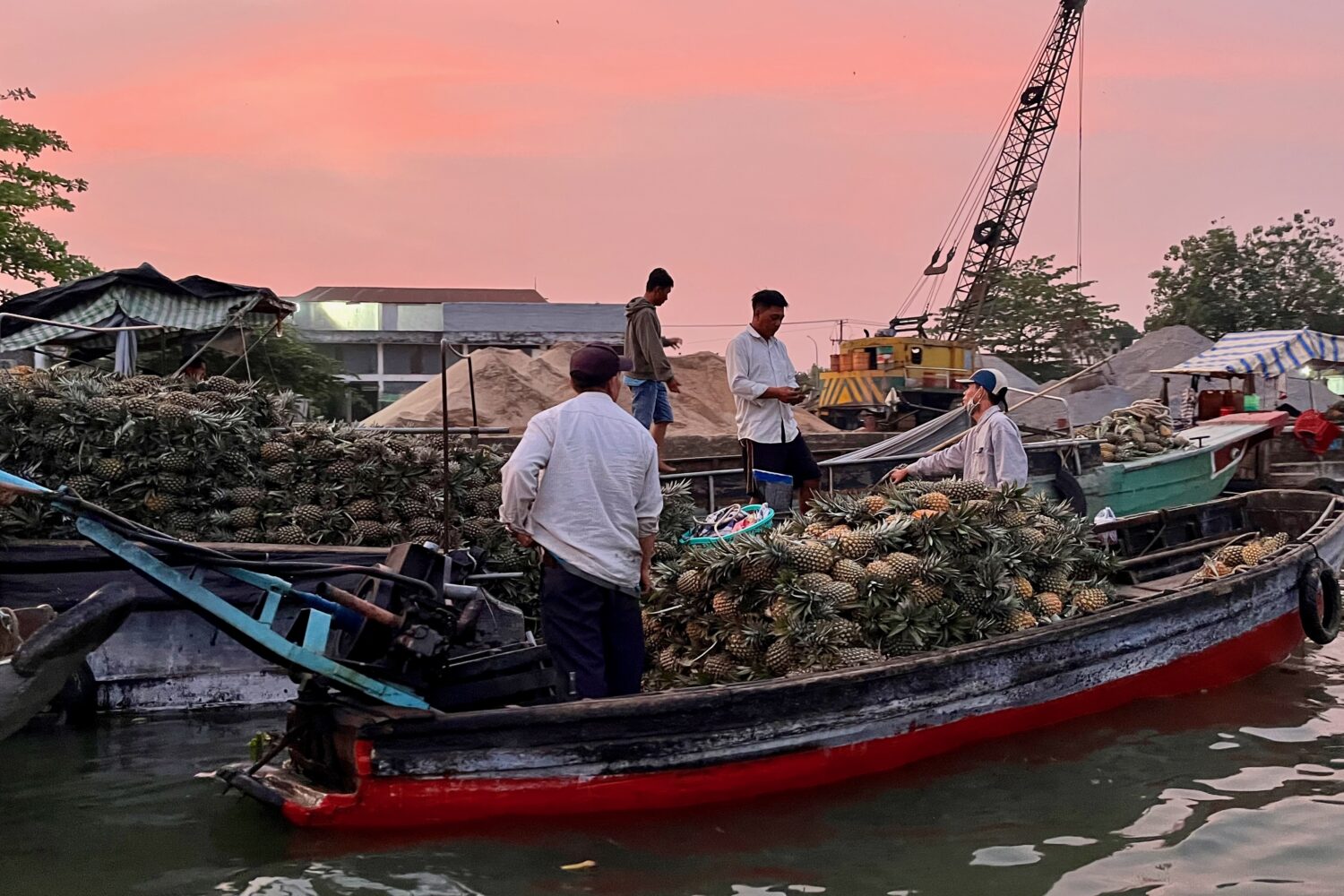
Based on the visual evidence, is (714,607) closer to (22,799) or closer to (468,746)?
(468,746)

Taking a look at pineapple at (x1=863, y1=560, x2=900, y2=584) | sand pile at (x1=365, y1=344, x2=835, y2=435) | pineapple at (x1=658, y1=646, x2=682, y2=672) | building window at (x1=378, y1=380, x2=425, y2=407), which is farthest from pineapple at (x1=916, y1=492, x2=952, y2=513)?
building window at (x1=378, y1=380, x2=425, y2=407)

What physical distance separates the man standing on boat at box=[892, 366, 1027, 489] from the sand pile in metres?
8.68

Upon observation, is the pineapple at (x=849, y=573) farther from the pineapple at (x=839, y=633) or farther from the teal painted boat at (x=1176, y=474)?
the teal painted boat at (x=1176, y=474)

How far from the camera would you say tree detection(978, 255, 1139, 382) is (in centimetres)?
3622

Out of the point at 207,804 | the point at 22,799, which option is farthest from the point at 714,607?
the point at 22,799

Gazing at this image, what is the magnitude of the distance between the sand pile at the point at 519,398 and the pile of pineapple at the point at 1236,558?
30.9 ft

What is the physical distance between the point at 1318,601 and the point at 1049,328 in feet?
101

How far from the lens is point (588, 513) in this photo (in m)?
4.71

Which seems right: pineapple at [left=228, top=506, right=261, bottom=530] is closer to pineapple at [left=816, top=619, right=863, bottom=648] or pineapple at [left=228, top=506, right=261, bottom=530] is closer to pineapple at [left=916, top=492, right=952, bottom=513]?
pineapple at [left=816, top=619, right=863, bottom=648]

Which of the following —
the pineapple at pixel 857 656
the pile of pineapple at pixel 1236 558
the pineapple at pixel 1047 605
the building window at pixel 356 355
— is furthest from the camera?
the building window at pixel 356 355

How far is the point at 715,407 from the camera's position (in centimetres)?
2175

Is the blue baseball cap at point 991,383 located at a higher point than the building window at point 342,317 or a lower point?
→ lower

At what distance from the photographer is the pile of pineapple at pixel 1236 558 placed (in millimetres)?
7410

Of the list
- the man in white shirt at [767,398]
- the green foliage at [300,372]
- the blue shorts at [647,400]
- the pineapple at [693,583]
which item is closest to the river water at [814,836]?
the pineapple at [693,583]
